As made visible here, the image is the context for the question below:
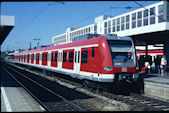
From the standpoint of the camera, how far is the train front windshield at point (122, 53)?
11094 mm

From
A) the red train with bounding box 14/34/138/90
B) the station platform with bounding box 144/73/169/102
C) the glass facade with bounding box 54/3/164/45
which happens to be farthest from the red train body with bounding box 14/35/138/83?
the glass facade with bounding box 54/3/164/45

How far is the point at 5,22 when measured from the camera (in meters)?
10.8

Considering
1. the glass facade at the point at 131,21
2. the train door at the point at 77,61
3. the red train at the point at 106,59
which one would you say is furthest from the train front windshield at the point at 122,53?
the glass facade at the point at 131,21

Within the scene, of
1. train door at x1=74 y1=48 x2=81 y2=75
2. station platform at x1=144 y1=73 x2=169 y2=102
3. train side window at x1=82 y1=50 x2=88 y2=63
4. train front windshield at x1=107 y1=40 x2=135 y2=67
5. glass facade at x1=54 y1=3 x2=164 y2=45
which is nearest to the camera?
station platform at x1=144 y1=73 x2=169 y2=102

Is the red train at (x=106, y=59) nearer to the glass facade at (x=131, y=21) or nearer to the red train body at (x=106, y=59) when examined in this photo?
the red train body at (x=106, y=59)

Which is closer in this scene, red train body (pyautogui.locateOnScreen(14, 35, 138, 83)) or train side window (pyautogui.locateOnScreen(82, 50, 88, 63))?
red train body (pyautogui.locateOnScreen(14, 35, 138, 83))

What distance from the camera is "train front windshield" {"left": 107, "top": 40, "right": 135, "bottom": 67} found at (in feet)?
36.4

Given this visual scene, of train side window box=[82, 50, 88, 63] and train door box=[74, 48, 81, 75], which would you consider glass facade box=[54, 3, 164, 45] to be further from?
train side window box=[82, 50, 88, 63]

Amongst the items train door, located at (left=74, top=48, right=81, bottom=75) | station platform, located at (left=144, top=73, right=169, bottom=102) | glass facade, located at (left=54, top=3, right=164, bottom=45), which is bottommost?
station platform, located at (left=144, top=73, right=169, bottom=102)

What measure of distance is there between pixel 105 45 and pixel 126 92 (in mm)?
3420

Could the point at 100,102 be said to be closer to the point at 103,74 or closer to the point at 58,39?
the point at 103,74

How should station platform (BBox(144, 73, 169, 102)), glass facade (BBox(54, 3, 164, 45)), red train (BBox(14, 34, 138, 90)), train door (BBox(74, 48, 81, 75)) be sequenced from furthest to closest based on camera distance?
glass facade (BBox(54, 3, 164, 45)) < train door (BBox(74, 48, 81, 75)) < red train (BBox(14, 34, 138, 90)) < station platform (BBox(144, 73, 169, 102))

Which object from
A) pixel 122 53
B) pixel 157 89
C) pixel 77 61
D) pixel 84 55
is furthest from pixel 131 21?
pixel 157 89

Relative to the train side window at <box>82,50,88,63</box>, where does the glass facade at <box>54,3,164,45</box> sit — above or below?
above
